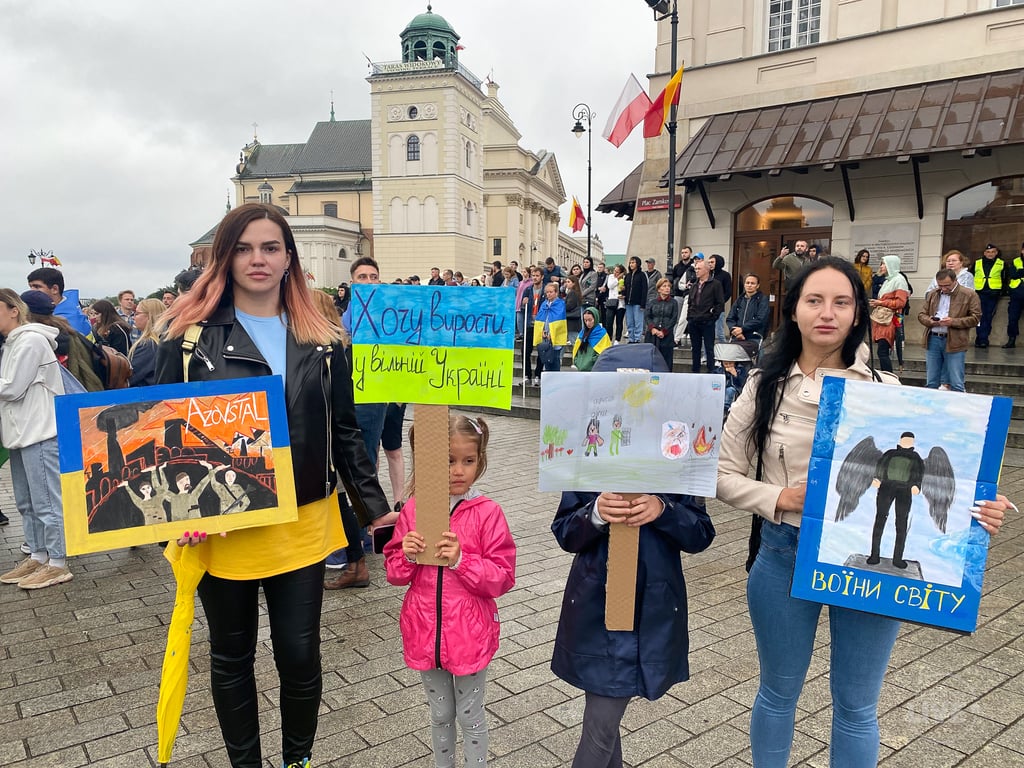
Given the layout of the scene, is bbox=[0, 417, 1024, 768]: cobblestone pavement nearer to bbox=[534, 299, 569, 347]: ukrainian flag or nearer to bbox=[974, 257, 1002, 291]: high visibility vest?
bbox=[534, 299, 569, 347]: ukrainian flag

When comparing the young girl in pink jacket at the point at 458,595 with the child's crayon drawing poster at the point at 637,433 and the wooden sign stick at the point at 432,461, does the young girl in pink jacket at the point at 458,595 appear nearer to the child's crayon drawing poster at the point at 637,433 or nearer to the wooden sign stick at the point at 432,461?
the wooden sign stick at the point at 432,461

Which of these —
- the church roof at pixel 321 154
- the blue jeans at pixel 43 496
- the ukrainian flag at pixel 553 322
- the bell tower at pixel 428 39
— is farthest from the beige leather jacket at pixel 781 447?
the church roof at pixel 321 154

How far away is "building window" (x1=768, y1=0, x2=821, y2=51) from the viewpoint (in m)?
15.8

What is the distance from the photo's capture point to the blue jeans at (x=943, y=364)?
9250 mm

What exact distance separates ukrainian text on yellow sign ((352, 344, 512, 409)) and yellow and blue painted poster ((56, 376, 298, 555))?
0.96 ft

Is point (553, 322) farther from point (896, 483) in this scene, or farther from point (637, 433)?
point (896, 483)

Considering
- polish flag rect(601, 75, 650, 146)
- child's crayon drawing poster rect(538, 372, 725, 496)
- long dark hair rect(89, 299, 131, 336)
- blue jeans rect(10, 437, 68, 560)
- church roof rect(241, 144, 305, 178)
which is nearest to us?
child's crayon drawing poster rect(538, 372, 725, 496)

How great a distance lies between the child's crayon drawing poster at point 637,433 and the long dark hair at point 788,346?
0.25m

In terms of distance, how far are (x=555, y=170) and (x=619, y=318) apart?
9027cm

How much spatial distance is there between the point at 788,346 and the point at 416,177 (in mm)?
65680

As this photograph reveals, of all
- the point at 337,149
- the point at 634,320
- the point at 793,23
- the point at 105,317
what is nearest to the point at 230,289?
the point at 105,317

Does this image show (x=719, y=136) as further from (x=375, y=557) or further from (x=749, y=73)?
(x=375, y=557)

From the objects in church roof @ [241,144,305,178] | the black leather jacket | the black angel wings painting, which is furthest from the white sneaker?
church roof @ [241,144,305,178]

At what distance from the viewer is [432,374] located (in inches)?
91.8
